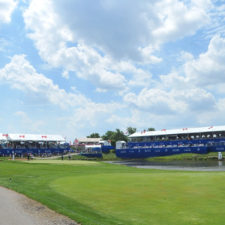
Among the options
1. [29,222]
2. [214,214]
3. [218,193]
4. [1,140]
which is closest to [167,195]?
[218,193]

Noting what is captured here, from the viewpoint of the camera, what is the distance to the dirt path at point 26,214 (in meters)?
9.79

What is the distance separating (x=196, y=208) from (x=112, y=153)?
91589 millimetres

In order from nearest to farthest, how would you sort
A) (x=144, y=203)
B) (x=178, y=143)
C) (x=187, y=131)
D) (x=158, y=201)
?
(x=144, y=203), (x=158, y=201), (x=178, y=143), (x=187, y=131)

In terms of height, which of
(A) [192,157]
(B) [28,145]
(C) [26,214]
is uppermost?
(B) [28,145]

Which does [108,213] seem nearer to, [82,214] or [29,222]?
[82,214]

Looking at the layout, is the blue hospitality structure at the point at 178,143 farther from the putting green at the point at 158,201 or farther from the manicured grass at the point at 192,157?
the putting green at the point at 158,201

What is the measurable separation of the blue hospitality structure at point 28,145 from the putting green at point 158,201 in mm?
72621

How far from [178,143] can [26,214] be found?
77775 mm

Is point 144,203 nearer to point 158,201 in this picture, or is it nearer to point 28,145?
point 158,201

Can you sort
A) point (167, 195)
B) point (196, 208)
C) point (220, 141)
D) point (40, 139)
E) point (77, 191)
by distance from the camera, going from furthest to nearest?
point (40, 139) < point (220, 141) < point (77, 191) < point (167, 195) < point (196, 208)

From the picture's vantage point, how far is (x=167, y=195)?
1447 centimetres

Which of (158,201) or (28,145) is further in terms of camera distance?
(28,145)

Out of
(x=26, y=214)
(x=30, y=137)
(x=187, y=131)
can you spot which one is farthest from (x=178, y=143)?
(x=26, y=214)

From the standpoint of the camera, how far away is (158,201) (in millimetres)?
13023
